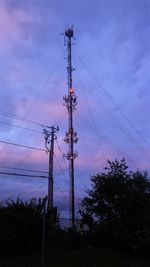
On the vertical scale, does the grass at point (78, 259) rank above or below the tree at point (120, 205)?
below

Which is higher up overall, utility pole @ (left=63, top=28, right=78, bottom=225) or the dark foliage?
utility pole @ (left=63, top=28, right=78, bottom=225)

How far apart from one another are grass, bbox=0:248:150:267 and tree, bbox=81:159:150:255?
1.88 metres

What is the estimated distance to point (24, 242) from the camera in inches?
1190

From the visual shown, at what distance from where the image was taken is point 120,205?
35.1 metres

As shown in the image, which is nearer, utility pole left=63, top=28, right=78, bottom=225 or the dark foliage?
the dark foliage

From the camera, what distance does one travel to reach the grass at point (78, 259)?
2642cm

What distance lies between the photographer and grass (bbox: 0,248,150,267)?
86.7ft

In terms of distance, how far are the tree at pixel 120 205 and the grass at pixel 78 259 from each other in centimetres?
188

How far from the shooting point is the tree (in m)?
33.8

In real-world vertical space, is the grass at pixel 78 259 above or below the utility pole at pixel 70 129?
below

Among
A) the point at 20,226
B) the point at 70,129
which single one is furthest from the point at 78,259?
the point at 70,129

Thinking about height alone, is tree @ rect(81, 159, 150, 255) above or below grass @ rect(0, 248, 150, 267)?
above

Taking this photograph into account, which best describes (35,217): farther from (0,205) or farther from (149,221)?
(149,221)

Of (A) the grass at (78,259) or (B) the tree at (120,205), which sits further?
(B) the tree at (120,205)
